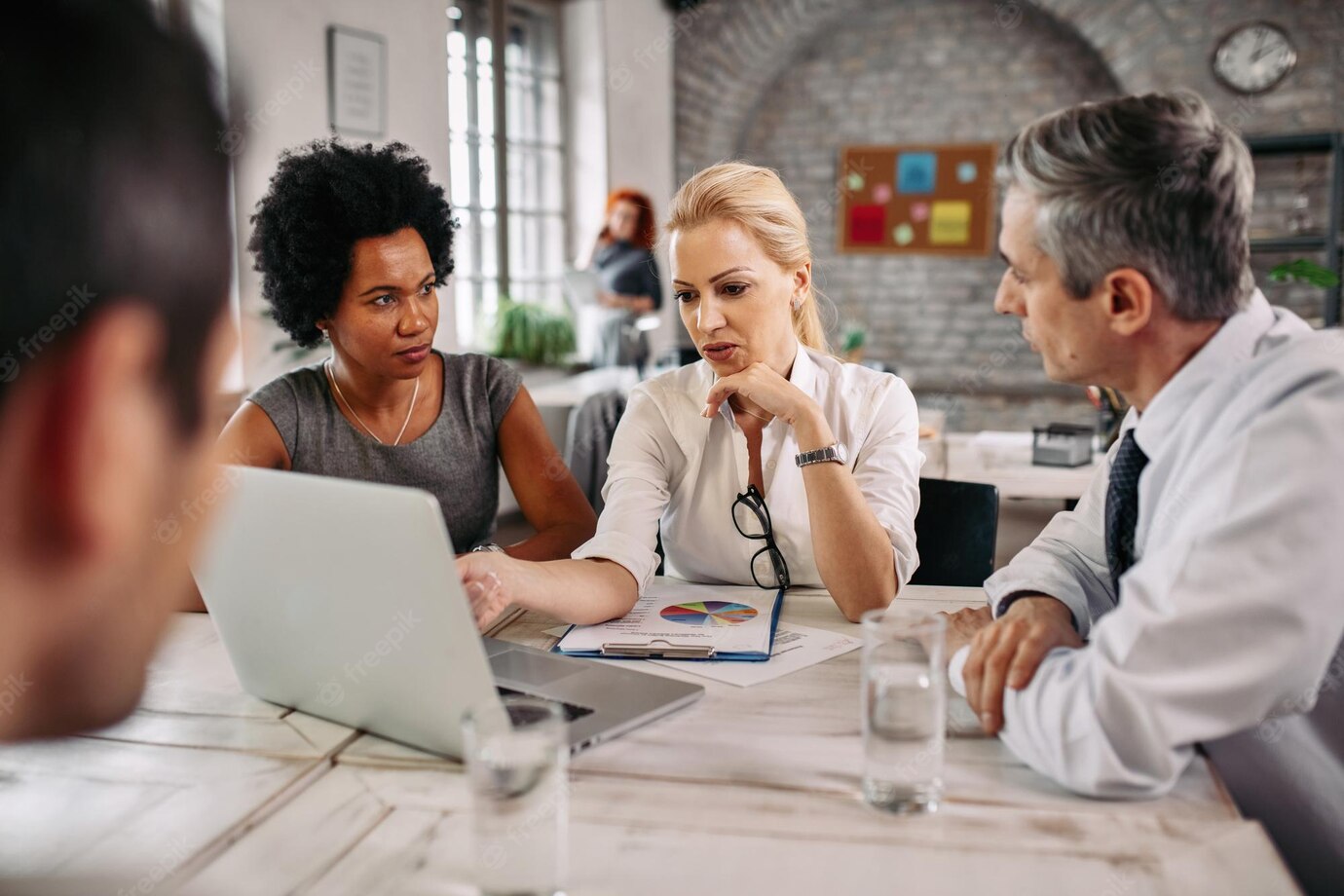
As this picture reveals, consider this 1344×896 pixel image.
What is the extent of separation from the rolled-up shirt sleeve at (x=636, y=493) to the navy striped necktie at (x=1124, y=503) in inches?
24.5

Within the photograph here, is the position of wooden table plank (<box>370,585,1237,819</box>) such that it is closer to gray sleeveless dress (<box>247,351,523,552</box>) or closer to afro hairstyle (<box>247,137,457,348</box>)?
gray sleeveless dress (<box>247,351,523,552</box>)

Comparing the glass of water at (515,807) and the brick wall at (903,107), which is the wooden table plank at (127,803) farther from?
the brick wall at (903,107)

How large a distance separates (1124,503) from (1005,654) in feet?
0.71

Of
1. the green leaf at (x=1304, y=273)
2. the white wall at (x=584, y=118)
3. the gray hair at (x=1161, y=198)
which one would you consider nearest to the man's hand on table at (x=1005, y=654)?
the gray hair at (x=1161, y=198)

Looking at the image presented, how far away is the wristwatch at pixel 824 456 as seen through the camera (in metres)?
1.56

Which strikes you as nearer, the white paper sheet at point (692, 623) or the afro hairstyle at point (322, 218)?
the white paper sheet at point (692, 623)

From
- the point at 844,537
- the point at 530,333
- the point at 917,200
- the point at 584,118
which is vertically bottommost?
the point at 844,537

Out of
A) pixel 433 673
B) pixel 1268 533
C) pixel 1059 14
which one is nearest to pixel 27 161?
pixel 433 673

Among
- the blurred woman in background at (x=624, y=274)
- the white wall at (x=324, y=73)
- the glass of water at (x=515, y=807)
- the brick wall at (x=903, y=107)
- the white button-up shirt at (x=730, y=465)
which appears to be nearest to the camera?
the glass of water at (x=515, y=807)

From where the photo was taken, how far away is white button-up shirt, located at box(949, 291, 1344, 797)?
0.82m

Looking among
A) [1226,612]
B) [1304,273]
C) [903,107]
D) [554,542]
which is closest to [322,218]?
[554,542]

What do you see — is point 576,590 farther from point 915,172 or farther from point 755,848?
point 915,172

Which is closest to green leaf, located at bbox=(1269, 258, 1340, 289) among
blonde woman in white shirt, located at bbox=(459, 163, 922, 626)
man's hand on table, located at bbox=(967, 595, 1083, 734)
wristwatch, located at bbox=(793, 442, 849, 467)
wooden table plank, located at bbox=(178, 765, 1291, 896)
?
blonde woman in white shirt, located at bbox=(459, 163, 922, 626)

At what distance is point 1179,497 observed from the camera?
0.92 m
